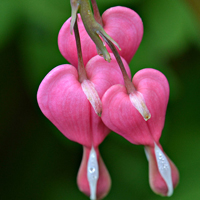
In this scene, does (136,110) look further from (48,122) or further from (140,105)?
(48,122)

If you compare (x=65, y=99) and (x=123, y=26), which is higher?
(x=123, y=26)

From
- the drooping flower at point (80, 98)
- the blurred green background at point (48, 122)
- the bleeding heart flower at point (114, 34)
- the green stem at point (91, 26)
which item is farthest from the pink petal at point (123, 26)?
the blurred green background at point (48, 122)

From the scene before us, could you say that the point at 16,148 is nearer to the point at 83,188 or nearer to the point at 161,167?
the point at 83,188

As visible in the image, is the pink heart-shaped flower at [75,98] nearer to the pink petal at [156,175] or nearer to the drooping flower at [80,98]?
A: the drooping flower at [80,98]

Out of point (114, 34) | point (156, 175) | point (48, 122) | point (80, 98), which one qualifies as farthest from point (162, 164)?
point (48, 122)

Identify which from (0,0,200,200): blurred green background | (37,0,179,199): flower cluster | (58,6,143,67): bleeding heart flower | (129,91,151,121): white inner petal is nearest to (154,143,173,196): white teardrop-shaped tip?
(37,0,179,199): flower cluster

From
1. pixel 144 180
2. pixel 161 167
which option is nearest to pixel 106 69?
pixel 161 167
